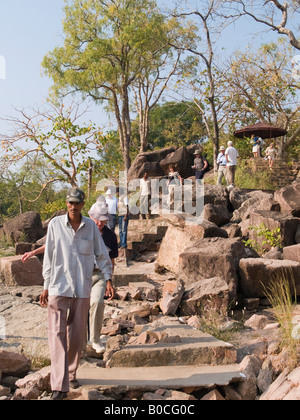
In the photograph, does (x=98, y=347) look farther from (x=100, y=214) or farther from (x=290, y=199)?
(x=290, y=199)

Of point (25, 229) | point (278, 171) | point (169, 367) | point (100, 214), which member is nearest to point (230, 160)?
point (278, 171)

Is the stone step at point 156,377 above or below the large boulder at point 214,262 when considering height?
below

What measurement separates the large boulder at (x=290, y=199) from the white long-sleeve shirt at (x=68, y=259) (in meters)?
9.84

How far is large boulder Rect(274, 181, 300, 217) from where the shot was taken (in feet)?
44.1

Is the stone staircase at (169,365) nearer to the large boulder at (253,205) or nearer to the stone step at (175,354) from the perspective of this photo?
the stone step at (175,354)

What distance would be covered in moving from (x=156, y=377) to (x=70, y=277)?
1311 millimetres

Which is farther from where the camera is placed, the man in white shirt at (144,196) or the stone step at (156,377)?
the man in white shirt at (144,196)

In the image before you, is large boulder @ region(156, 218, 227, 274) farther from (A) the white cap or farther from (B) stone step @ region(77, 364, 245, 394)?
(B) stone step @ region(77, 364, 245, 394)

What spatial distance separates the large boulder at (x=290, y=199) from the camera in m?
13.4

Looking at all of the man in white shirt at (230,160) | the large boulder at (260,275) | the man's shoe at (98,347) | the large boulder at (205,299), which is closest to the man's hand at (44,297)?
the man's shoe at (98,347)

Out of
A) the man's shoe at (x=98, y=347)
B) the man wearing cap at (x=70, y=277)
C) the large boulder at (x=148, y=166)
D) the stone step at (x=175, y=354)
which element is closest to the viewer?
the man wearing cap at (x=70, y=277)

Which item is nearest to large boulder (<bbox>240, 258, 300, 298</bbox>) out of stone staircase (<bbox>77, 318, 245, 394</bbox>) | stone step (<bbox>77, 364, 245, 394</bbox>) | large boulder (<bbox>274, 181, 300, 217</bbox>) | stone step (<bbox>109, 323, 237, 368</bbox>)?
stone staircase (<bbox>77, 318, 245, 394</bbox>)
